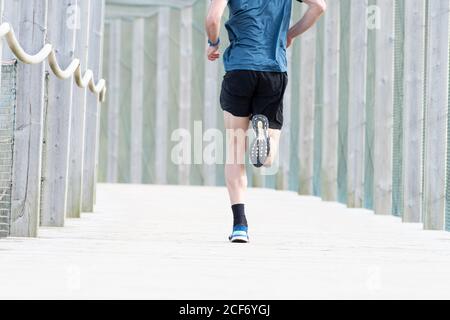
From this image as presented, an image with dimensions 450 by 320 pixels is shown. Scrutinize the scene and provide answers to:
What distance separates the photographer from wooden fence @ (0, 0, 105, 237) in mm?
5383

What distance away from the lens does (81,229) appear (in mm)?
6305

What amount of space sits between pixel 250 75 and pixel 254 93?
0.40 feet

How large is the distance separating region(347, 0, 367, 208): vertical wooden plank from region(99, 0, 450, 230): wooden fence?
1 centimetres

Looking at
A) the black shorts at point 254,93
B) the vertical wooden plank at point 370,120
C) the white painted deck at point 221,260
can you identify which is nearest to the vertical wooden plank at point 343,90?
the vertical wooden plank at point 370,120

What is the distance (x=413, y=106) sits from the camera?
7.33m

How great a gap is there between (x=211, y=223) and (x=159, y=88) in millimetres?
8831

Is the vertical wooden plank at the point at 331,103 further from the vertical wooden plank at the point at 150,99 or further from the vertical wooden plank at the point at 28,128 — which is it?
the vertical wooden plank at the point at 150,99

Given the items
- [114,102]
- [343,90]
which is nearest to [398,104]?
[343,90]

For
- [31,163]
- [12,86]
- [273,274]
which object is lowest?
[273,274]

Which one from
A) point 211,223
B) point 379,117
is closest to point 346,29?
point 379,117

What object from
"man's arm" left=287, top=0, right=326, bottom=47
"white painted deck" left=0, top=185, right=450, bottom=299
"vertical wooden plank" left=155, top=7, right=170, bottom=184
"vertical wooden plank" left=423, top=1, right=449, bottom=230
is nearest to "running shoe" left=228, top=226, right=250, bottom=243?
"white painted deck" left=0, top=185, right=450, bottom=299

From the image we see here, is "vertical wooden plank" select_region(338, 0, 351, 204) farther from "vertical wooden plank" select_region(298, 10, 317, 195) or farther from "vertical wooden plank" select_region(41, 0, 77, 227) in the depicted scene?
"vertical wooden plank" select_region(41, 0, 77, 227)

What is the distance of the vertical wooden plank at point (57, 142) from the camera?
628 cm

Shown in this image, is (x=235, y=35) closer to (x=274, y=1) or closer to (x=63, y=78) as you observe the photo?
(x=274, y=1)
